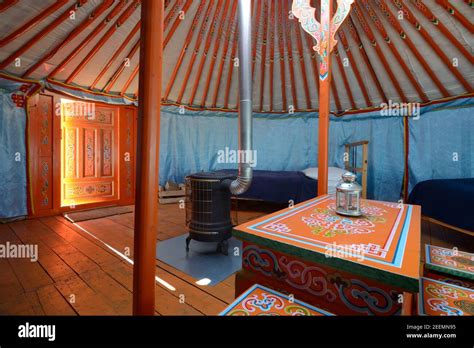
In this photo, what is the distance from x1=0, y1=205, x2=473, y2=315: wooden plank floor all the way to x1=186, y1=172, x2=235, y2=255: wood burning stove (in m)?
0.43

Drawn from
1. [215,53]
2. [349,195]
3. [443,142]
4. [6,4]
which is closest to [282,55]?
[215,53]

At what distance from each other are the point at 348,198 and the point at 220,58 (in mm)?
3659

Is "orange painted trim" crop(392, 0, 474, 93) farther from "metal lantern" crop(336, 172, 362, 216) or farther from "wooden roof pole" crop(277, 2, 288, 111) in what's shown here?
"metal lantern" crop(336, 172, 362, 216)

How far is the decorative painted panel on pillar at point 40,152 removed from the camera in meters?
3.45

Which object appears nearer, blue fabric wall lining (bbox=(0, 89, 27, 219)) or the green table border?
the green table border

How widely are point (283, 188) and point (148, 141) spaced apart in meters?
3.02

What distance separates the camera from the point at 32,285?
1.81 meters

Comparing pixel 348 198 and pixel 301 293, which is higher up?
pixel 348 198

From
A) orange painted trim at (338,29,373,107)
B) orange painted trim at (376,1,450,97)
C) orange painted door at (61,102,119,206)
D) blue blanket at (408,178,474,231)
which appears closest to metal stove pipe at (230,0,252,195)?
orange painted trim at (376,1,450,97)

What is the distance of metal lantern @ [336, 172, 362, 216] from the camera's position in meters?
1.14
